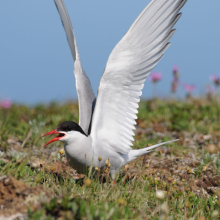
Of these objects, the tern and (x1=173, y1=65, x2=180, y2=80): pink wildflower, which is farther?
(x1=173, y1=65, x2=180, y2=80): pink wildflower

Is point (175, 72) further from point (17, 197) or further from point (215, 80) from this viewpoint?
point (17, 197)

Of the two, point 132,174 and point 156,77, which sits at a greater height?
point 156,77

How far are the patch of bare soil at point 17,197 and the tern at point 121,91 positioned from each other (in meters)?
1.02

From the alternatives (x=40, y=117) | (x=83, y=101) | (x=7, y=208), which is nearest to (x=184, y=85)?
(x=40, y=117)

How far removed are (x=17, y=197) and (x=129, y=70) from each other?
177cm

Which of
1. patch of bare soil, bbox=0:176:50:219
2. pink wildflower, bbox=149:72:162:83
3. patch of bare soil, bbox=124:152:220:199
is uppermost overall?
pink wildflower, bbox=149:72:162:83

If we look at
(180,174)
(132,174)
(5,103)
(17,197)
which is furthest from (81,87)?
(5,103)

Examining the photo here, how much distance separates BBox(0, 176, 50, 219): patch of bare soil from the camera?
2523mm

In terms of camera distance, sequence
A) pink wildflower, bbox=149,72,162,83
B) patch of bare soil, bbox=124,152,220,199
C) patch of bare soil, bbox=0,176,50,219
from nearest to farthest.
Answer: patch of bare soil, bbox=0,176,50,219
patch of bare soil, bbox=124,152,220,199
pink wildflower, bbox=149,72,162,83

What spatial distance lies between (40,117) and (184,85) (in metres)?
4.21

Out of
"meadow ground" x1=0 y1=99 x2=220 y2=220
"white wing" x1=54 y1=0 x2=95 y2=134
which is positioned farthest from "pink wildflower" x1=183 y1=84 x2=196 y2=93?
"white wing" x1=54 y1=0 x2=95 y2=134

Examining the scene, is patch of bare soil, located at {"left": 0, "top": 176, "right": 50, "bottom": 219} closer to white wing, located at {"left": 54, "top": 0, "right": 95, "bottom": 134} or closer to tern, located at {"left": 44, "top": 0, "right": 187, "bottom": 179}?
tern, located at {"left": 44, "top": 0, "right": 187, "bottom": 179}

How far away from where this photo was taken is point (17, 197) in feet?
8.74

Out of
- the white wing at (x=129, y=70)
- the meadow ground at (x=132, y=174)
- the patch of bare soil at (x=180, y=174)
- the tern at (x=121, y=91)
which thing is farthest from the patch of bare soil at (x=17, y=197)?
the patch of bare soil at (x=180, y=174)
